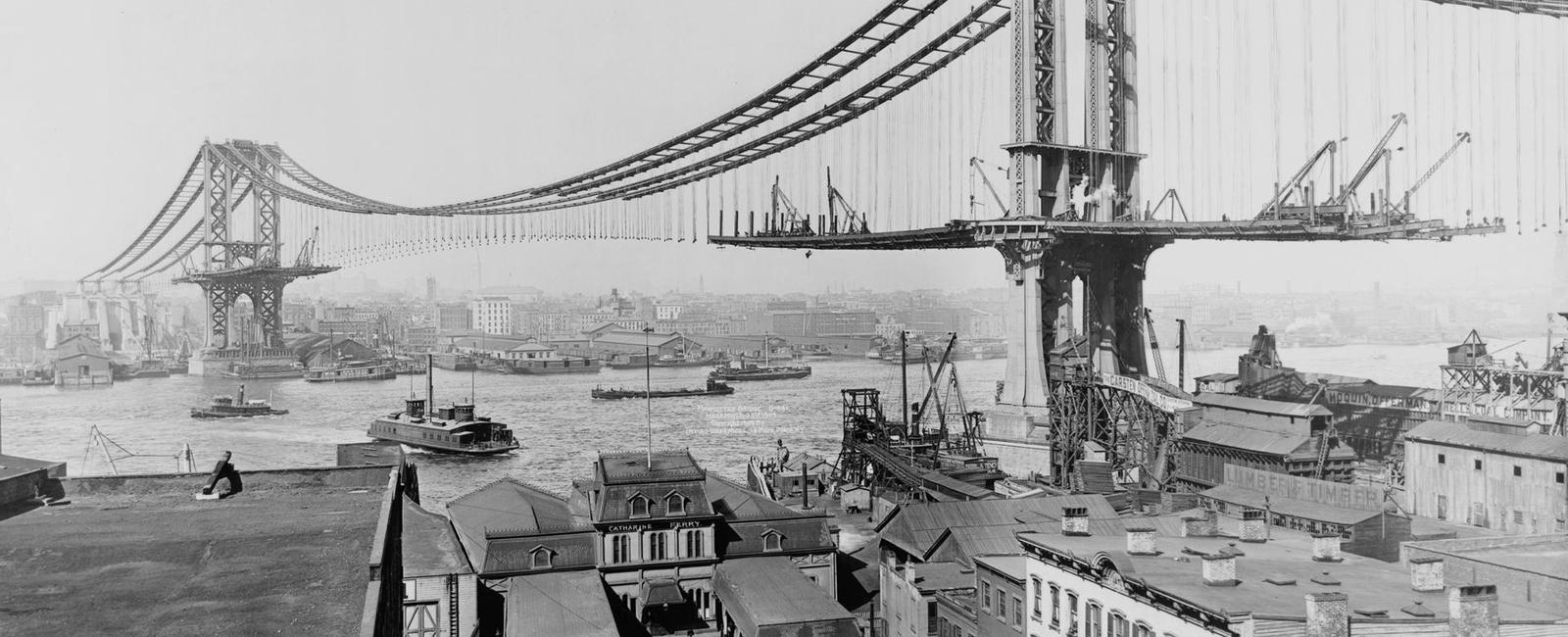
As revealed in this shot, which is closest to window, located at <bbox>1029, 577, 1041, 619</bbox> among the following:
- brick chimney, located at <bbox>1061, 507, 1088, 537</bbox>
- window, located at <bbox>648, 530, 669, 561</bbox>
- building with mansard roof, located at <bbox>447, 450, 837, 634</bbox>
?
brick chimney, located at <bbox>1061, 507, 1088, 537</bbox>

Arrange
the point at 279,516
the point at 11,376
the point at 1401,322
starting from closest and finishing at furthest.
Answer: the point at 279,516, the point at 11,376, the point at 1401,322

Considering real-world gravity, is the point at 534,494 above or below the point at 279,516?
below

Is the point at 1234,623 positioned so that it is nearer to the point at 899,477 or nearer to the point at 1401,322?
the point at 899,477

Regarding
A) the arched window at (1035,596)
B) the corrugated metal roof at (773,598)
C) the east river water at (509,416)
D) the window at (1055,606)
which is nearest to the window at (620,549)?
the corrugated metal roof at (773,598)

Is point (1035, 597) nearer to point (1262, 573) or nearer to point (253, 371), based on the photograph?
point (1262, 573)

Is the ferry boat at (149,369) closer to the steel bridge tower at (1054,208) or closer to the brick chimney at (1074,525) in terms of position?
the steel bridge tower at (1054,208)

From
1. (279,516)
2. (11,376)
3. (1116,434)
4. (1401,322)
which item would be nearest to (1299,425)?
(1116,434)
